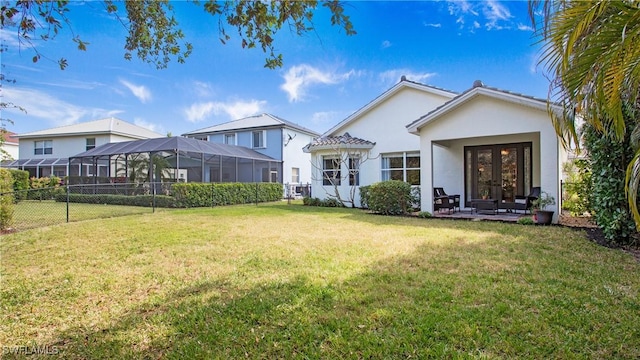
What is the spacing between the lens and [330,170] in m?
16.6

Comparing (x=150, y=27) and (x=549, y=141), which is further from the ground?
(x=150, y=27)

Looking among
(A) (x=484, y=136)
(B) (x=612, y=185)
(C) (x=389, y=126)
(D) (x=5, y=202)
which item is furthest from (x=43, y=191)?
(B) (x=612, y=185)

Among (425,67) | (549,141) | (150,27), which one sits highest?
(425,67)

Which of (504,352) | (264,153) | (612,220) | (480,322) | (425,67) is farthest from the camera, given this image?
(264,153)

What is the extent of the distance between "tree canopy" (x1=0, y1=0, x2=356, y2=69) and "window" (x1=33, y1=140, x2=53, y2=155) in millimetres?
35530

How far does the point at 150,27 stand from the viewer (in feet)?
14.9

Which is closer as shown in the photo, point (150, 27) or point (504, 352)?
point (504, 352)

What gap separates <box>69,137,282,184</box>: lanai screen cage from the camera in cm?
1956

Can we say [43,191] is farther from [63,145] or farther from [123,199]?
[63,145]

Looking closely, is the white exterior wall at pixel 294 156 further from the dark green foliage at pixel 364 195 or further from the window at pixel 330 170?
the dark green foliage at pixel 364 195

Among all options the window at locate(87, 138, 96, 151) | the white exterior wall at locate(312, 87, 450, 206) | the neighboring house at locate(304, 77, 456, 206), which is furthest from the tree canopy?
the window at locate(87, 138, 96, 151)

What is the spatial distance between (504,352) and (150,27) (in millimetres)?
5790

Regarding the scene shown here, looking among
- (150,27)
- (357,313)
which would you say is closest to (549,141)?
(357,313)

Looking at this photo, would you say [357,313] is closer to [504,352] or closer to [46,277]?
[504,352]
